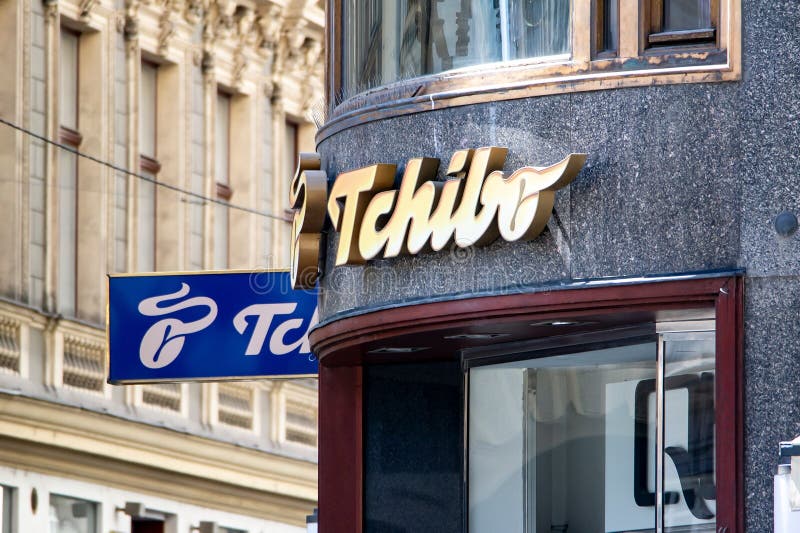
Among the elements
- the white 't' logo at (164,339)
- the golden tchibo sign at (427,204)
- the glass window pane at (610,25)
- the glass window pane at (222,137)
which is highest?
the glass window pane at (222,137)

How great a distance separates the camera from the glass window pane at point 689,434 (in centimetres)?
1355

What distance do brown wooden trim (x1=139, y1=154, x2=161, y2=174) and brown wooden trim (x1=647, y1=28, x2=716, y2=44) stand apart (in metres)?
20.7

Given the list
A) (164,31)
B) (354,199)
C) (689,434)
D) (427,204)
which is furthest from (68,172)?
(689,434)

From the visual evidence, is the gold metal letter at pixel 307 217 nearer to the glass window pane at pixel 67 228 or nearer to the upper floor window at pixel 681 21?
the upper floor window at pixel 681 21

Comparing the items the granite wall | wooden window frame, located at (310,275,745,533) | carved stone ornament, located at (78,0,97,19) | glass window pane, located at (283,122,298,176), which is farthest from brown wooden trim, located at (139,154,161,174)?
the granite wall

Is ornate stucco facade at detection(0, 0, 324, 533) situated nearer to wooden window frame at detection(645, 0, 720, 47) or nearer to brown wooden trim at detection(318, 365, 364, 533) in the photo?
brown wooden trim at detection(318, 365, 364, 533)

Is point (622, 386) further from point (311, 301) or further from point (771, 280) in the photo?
point (311, 301)

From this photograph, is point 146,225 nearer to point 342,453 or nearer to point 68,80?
point 68,80

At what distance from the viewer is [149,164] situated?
33969 mm

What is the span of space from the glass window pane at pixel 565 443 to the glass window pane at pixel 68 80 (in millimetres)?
17363

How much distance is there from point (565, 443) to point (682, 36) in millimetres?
2779

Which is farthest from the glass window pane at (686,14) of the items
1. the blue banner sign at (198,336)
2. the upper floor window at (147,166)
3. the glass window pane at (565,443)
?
the upper floor window at (147,166)

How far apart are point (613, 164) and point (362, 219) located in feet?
6.05

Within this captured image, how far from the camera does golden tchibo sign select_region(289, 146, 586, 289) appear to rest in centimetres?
1362
